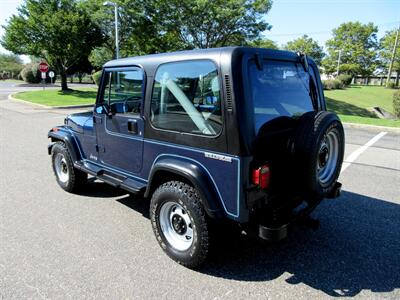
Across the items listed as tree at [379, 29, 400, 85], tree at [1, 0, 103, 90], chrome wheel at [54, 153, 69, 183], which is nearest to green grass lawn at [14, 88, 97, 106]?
tree at [1, 0, 103, 90]

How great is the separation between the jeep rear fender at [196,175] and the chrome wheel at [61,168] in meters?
2.34

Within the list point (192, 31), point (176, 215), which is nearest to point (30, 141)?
point (176, 215)

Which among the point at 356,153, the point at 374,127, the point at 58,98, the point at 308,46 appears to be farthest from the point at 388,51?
the point at 356,153

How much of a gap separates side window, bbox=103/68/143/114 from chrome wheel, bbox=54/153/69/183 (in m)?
1.45

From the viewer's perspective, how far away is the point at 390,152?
23.8 feet

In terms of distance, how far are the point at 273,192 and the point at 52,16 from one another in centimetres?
2280

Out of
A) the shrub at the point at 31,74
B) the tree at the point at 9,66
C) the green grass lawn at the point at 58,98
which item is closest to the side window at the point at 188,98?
the green grass lawn at the point at 58,98

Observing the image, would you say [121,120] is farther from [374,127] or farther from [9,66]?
[9,66]

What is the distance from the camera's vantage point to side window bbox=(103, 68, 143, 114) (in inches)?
129

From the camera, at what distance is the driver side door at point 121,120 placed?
3.27 metres

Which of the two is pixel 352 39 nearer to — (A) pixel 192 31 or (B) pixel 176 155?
(A) pixel 192 31

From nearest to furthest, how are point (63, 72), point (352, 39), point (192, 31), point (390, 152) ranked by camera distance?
point (390, 152) < point (192, 31) < point (63, 72) < point (352, 39)

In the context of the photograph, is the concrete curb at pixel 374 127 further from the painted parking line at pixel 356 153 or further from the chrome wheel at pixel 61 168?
the chrome wheel at pixel 61 168

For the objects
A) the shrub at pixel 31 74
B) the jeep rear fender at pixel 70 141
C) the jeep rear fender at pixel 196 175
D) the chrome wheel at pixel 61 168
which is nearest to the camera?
the jeep rear fender at pixel 196 175
